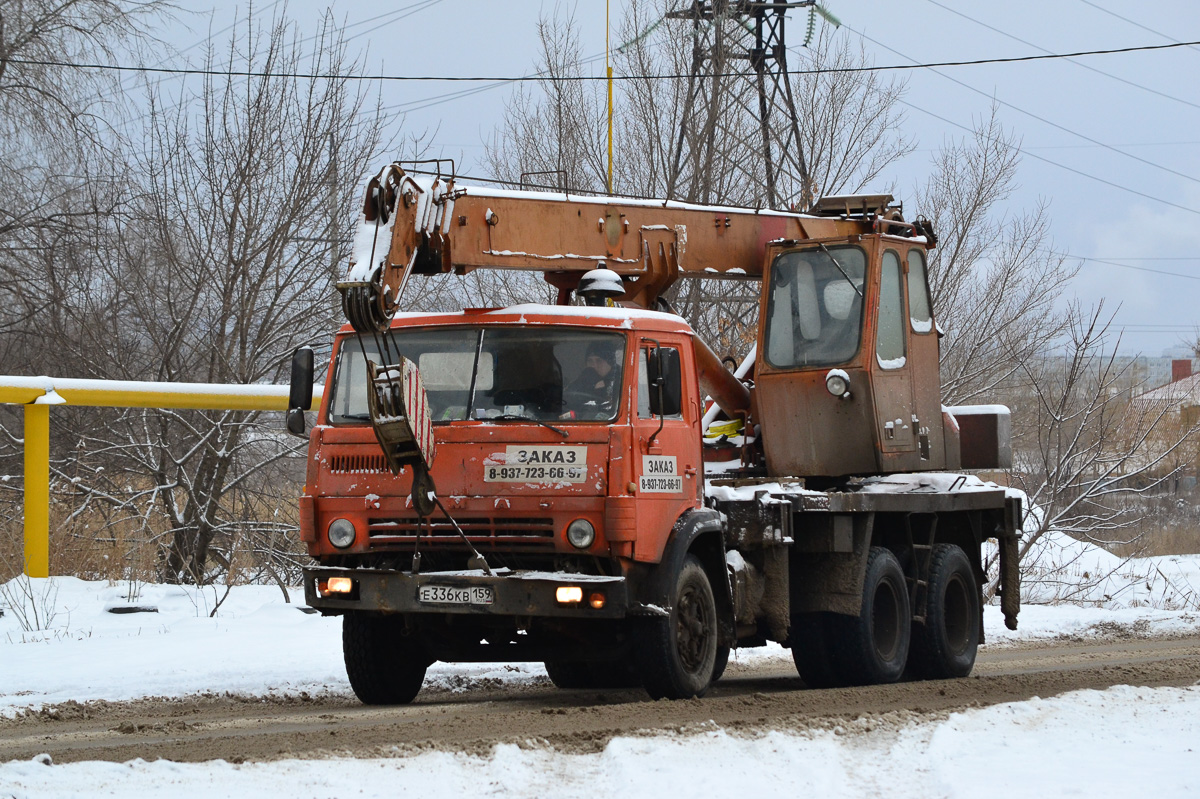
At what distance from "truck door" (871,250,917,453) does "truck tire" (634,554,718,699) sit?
2.43 m

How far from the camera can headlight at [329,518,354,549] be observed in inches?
345

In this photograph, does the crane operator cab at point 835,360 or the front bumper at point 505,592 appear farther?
the crane operator cab at point 835,360

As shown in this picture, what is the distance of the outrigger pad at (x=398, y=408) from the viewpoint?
8.15m

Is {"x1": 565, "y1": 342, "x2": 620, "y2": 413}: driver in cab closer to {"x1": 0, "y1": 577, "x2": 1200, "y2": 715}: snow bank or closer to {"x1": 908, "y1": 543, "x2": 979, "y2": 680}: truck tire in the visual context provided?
{"x1": 0, "y1": 577, "x2": 1200, "y2": 715}: snow bank

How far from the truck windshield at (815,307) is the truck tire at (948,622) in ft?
7.63

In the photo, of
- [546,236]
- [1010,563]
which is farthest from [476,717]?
[1010,563]

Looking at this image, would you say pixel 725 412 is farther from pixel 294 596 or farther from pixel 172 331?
pixel 172 331

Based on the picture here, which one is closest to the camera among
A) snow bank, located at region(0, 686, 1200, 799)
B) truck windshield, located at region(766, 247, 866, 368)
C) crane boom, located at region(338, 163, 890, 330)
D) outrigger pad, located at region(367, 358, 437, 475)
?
snow bank, located at region(0, 686, 1200, 799)

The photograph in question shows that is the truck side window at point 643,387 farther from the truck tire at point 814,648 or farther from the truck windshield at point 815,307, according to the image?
the truck tire at point 814,648

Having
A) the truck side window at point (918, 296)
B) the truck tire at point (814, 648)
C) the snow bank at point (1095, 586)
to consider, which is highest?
the truck side window at point (918, 296)

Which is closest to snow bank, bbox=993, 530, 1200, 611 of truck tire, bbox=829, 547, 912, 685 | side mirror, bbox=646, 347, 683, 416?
truck tire, bbox=829, 547, 912, 685

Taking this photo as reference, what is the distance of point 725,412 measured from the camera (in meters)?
11.2

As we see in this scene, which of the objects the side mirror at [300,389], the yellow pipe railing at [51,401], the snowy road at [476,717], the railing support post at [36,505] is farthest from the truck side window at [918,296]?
the railing support post at [36,505]

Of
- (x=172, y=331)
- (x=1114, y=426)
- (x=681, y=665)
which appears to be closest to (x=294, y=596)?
(x=172, y=331)
